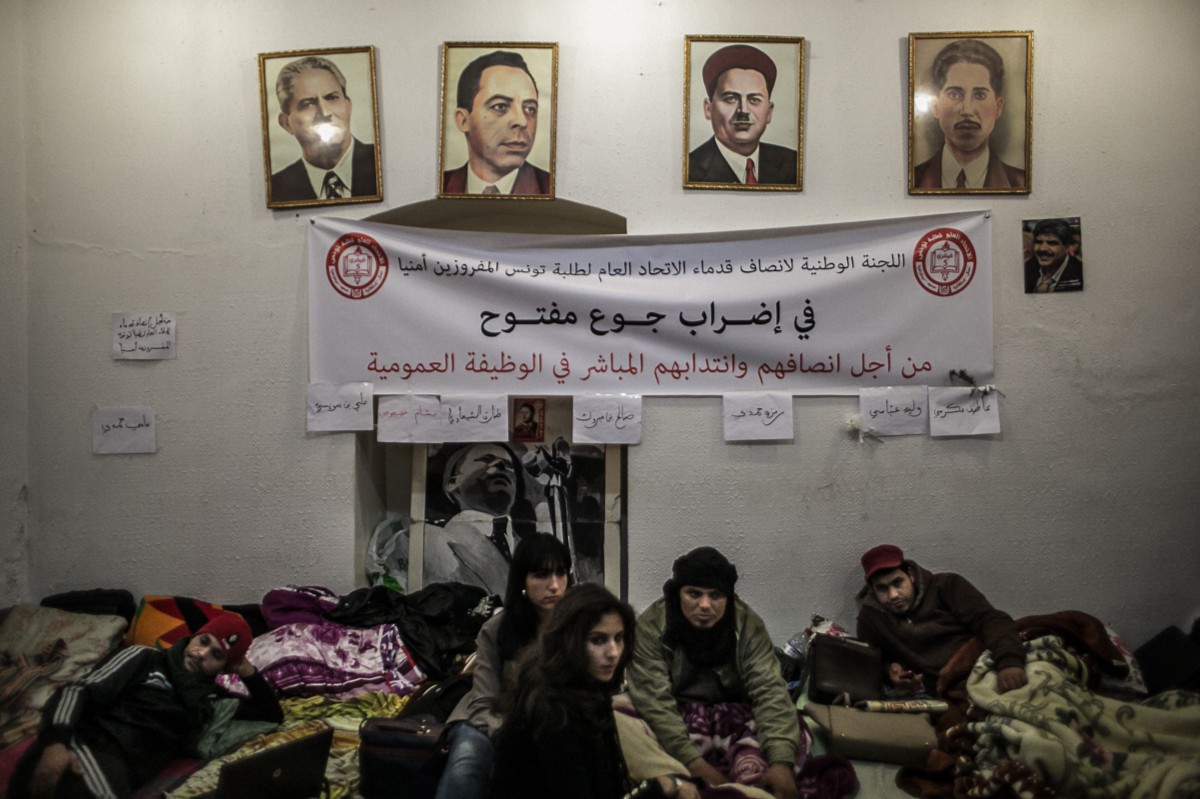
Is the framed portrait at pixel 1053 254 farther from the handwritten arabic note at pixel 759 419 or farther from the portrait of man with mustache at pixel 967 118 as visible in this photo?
the handwritten arabic note at pixel 759 419

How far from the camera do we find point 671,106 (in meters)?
3.50

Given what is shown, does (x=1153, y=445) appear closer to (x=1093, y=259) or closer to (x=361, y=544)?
(x=1093, y=259)

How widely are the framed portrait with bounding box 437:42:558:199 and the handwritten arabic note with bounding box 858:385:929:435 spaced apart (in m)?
1.63

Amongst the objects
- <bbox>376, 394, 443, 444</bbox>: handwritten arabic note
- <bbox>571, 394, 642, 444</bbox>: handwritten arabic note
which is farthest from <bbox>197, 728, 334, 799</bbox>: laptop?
<bbox>571, 394, 642, 444</bbox>: handwritten arabic note

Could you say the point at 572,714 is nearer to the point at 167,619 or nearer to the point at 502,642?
the point at 502,642

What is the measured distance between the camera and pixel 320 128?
3541 millimetres

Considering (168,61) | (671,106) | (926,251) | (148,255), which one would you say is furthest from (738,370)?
(168,61)

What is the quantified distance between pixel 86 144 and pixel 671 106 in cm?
256

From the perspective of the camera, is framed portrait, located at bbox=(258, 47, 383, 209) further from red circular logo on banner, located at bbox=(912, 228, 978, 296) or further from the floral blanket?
the floral blanket

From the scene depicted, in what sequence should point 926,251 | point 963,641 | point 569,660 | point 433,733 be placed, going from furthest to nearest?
point 926,251
point 963,641
point 433,733
point 569,660

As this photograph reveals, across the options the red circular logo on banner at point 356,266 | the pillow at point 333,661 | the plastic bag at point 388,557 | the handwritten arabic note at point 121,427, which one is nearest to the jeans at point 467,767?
the pillow at point 333,661

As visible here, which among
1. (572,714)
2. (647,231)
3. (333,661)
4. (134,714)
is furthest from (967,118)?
(134,714)

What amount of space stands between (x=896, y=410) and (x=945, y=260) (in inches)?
26.2

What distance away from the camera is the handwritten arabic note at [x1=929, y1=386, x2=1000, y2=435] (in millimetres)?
3453
